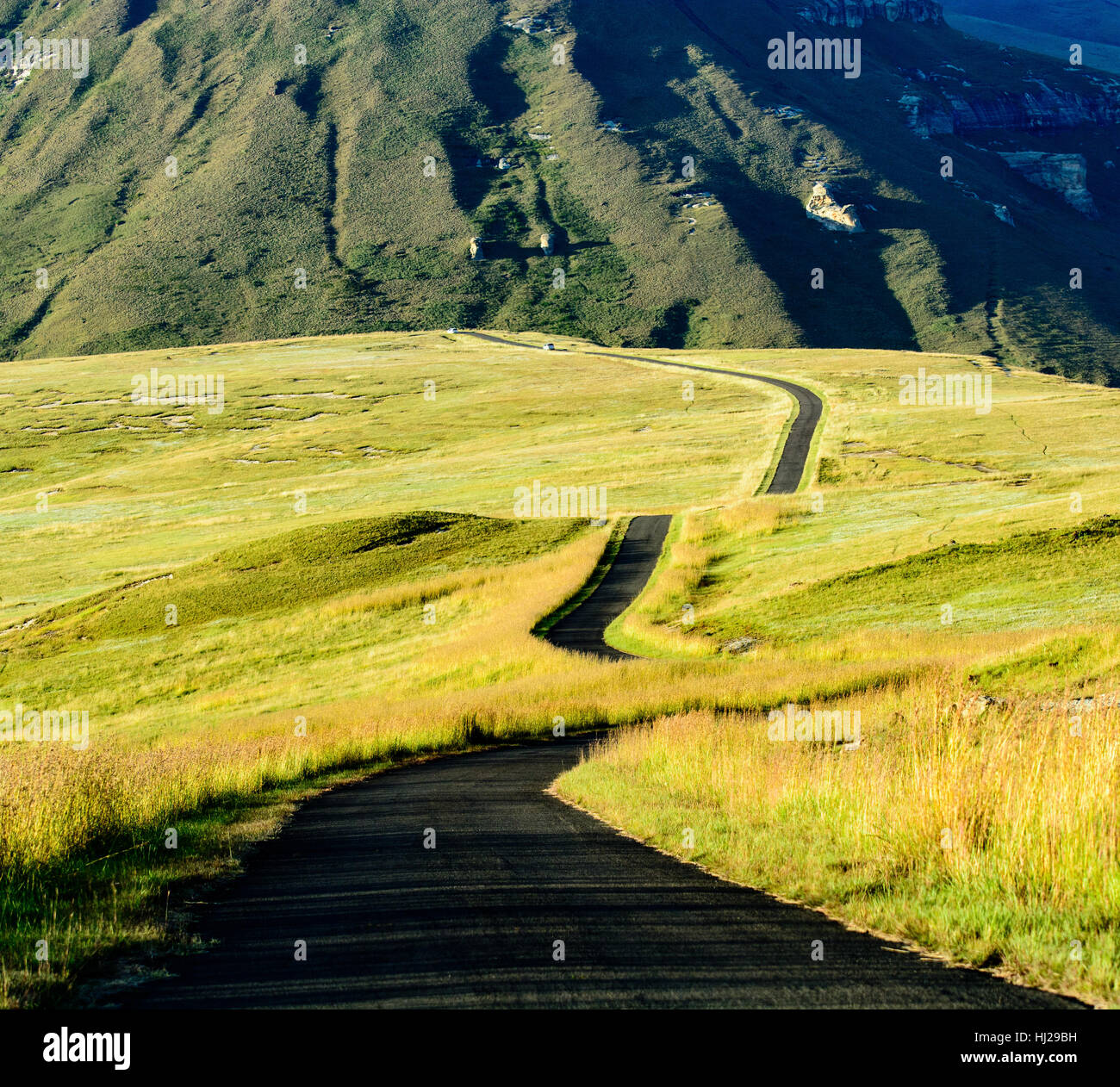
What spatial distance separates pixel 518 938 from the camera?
751cm

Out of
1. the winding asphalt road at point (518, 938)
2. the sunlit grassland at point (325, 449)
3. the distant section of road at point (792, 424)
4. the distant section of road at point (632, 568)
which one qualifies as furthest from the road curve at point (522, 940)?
the distant section of road at point (792, 424)

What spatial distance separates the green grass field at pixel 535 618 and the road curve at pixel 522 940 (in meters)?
0.57

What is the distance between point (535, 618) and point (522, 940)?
29.5 meters

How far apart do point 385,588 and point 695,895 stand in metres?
37.1

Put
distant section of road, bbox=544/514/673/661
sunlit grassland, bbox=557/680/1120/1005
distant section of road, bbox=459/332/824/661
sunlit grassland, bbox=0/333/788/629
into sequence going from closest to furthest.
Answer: sunlit grassland, bbox=557/680/1120/1005, distant section of road, bbox=544/514/673/661, distant section of road, bbox=459/332/824/661, sunlit grassland, bbox=0/333/788/629

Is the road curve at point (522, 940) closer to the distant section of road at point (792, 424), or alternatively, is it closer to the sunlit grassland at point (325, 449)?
the sunlit grassland at point (325, 449)

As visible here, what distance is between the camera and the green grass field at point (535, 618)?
8586mm

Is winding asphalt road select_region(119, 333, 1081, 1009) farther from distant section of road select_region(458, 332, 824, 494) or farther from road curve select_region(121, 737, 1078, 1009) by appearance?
distant section of road select_region(458, 332, 824, 494)

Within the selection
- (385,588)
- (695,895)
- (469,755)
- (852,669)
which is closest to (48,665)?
(385,588)

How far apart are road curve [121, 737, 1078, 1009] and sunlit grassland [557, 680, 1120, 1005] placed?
0.33 m

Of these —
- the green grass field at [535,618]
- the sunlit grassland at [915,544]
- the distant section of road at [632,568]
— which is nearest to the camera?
the green grass field at [535,618]

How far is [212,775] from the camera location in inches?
600

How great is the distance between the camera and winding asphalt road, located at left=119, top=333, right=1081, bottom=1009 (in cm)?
636

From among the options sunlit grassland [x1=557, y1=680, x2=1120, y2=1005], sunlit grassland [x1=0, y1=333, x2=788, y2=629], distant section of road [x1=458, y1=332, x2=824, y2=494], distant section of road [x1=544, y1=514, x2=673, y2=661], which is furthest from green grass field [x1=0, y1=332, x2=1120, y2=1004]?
distant section of road [x1=458, y1=332, x2=824, y2=494]
